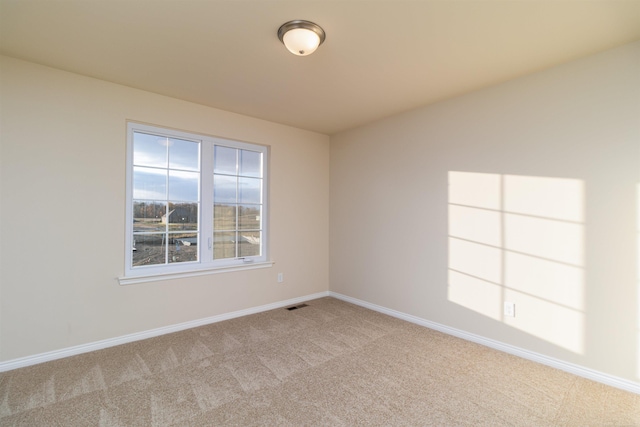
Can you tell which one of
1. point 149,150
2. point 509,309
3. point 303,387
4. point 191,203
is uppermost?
point 149,150

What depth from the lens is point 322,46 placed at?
2.23 metres

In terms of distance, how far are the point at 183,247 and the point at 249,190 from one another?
1.10 meters

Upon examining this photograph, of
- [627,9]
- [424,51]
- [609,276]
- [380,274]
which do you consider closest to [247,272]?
[380,274]

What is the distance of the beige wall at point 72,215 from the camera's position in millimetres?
2434

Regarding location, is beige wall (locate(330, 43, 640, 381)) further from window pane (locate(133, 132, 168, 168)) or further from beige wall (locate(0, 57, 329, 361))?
window pane (locate(133, 132, 168, 168))

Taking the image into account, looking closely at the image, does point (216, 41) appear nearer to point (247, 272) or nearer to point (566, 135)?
point (247, 272)

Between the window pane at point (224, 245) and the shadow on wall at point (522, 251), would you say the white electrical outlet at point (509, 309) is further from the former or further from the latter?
the window pane at point (224, 245)

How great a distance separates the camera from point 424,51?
7.54ft

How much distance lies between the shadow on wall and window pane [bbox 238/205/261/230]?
95.6 inches

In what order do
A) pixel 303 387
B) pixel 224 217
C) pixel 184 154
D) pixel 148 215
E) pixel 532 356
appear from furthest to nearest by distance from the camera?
pixel 224 217 → pixel 184 154 → pixel 148 215 → pixel 532 356 → pixel 303 387

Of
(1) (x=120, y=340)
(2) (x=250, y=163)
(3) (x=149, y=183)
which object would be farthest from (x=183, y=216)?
(1) (x=120, y=340)

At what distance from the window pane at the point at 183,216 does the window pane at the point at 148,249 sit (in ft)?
0.57

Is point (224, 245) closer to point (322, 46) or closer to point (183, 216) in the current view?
point (183, 216)

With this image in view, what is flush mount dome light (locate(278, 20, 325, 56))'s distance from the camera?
1971 millimetres
